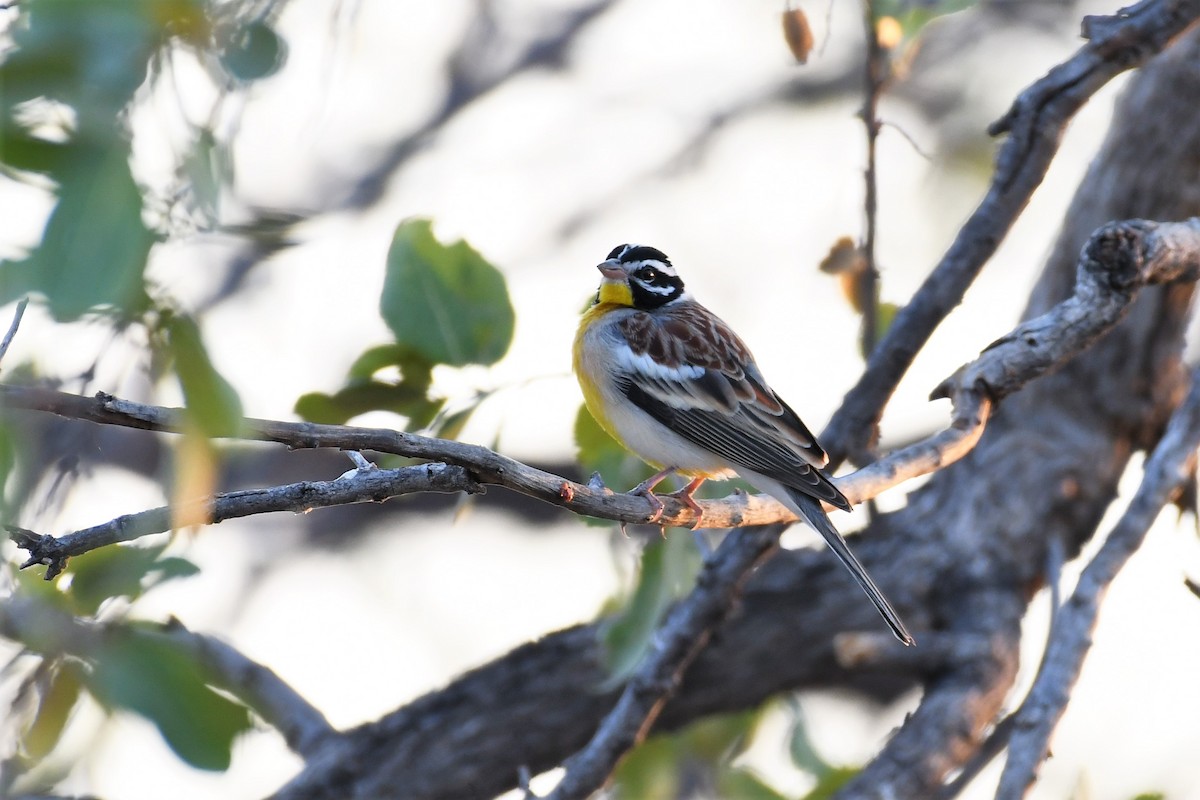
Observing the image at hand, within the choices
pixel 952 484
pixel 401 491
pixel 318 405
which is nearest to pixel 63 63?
pixel 401 491

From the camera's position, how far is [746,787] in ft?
14.5

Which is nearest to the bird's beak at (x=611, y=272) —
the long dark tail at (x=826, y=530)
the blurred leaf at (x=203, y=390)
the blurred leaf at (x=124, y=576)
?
the long dark tail at (x=826, y=530)

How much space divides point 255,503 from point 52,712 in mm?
826

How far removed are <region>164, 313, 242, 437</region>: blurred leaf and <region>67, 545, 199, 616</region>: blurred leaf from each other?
44.9 inches

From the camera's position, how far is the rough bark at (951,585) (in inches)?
194

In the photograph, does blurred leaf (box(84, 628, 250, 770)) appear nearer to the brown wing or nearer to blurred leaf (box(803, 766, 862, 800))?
the brown wing

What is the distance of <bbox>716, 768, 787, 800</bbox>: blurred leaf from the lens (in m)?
4.39

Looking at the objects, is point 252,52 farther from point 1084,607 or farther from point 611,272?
point 1084,607

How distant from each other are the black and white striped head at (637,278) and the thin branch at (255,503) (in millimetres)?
2550

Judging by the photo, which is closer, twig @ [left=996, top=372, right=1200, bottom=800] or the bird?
the bird

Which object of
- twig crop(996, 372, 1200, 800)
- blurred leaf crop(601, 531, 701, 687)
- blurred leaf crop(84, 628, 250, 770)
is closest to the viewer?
blurred leaf crop(84, 628, 250, 770)

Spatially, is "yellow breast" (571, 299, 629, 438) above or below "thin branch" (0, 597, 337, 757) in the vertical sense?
above

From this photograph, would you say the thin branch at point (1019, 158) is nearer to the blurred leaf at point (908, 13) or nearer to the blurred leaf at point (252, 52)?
the blurred leaf at point (908, 13)

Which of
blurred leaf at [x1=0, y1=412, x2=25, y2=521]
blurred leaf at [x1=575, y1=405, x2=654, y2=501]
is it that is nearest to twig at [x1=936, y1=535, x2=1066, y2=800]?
blurred leaf at [x1=575, y1=405, x2=654, y2=501]
